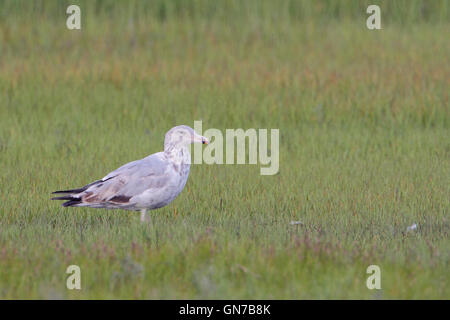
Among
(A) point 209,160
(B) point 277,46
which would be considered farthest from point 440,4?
(A) point 209,160

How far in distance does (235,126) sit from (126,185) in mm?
5989

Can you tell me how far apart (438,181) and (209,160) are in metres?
3.22

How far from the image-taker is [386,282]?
6.38 m

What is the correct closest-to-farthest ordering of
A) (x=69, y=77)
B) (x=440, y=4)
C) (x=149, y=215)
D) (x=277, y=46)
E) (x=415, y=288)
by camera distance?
(x=415, y=288), (x=149, y=215), (x=69, y=77), (x=277, y=46), (x=440, y=4)

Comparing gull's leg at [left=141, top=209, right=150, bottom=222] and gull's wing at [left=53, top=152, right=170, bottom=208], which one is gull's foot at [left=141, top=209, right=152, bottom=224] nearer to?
gull's leg at [left=141, top=209, right=150, bottom=222]

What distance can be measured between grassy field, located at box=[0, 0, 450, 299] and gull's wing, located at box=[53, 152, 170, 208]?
27 centimetres

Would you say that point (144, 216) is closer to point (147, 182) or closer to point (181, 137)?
point (147, 182)

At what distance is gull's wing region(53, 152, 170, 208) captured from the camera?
25.3 feet

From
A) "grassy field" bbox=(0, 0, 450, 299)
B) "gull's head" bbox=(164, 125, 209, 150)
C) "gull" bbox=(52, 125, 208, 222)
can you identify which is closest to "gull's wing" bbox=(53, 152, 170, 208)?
"gull" bbox=(52, 125, 208, 222)

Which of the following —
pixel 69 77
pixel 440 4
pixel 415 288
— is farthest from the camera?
pixel 440 4

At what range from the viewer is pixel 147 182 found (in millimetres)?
7715

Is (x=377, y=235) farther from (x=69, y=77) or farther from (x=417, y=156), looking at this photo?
(x=69, y=77)

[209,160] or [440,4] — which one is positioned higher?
[440,4]

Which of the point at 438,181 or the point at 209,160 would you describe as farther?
the point at 209,160
